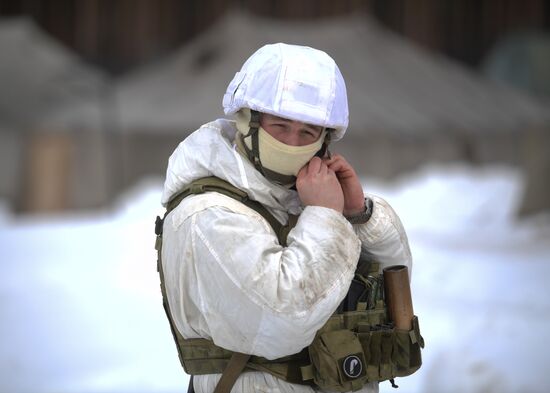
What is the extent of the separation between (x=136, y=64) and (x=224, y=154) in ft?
35.1

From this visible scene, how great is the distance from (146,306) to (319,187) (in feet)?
15.0

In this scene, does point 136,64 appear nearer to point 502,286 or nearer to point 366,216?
point 502,286

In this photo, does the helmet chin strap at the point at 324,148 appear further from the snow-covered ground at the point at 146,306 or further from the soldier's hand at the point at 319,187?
the snow-covered ground at the point at 146,306

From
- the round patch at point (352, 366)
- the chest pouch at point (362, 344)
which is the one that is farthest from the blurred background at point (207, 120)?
the round patch at point (352, 366)

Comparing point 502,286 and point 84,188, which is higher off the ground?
point 502,286

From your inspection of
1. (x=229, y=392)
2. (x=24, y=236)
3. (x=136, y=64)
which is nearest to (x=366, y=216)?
(x=229, y=392)

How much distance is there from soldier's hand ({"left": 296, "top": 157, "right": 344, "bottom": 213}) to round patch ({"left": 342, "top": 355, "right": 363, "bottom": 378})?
13.1 inches

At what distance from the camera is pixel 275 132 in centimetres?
220

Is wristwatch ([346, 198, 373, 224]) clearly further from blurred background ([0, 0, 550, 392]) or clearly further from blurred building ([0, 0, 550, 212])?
blurred building ([0, 0, 550, 212])

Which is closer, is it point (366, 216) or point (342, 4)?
point (366, 216)

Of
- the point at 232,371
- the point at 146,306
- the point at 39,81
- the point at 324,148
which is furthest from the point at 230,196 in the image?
the point at 39,81

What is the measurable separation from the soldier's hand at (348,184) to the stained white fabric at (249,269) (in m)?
0.14

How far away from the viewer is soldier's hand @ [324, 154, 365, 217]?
2266 millimetres

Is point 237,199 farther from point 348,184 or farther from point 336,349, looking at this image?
point 336,349
